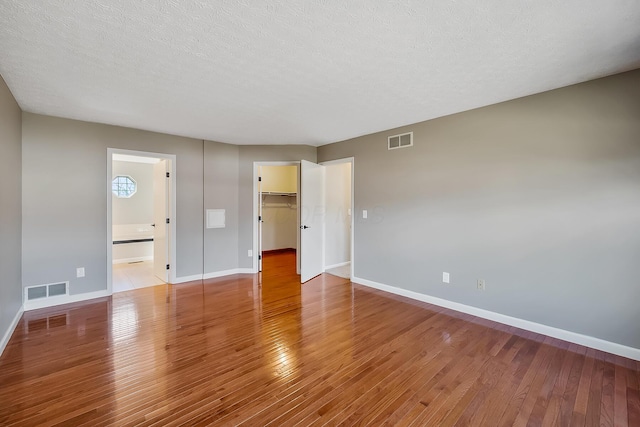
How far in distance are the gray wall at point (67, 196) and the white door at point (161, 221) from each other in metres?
0.57

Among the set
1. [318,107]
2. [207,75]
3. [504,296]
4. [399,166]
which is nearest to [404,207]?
[399,166]

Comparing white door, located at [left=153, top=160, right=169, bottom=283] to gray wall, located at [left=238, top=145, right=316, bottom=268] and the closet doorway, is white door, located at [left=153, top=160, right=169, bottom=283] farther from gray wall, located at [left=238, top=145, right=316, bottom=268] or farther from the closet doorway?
the closet doorway

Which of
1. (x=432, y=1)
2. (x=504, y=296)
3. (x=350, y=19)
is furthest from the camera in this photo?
(x=504, y=296)

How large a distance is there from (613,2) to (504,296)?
267 centimetres

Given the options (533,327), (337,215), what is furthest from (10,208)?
(533,327)

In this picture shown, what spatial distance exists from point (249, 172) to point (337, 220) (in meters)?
2.03

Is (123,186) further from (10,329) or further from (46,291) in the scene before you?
(10,329)

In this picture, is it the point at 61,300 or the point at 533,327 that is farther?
the point at 61,300

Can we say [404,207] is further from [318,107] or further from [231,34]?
[231,34]

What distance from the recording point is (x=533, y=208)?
9.53ft

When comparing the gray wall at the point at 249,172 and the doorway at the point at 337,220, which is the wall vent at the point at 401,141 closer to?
the doorway at the point at 337,220

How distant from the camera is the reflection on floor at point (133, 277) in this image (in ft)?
14.6

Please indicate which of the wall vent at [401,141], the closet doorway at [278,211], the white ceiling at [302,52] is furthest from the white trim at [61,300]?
the wall vent at [401,141]

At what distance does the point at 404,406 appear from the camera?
1841 millimetres
